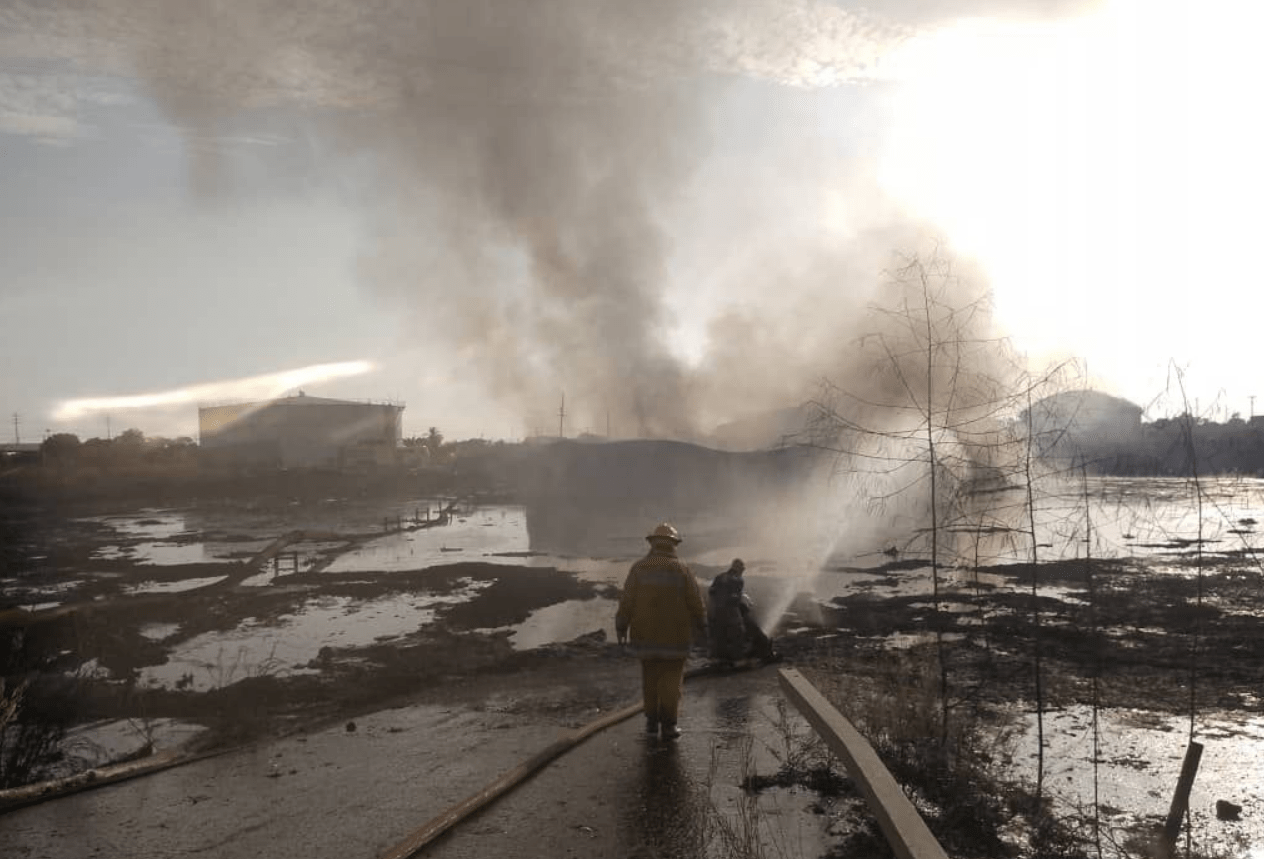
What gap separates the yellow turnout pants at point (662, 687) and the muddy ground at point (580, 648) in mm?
1319

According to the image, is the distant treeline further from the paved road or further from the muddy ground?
the paved road

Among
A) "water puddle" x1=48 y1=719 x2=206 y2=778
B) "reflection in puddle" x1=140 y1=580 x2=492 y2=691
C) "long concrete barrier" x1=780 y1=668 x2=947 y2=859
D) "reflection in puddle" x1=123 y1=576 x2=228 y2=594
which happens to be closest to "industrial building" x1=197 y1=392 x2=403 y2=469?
"reflection in puddle" x1=123 y1=576 x2=228 y2=594

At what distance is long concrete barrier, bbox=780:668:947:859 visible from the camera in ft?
12.1

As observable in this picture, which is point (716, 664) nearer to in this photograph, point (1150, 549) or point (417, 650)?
point (417, 650)

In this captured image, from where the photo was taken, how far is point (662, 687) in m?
6.93

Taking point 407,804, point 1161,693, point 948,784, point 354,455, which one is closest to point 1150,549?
point 1161,693

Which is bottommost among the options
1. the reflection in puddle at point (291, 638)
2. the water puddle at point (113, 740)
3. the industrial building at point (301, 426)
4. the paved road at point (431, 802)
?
the reflection in puddle at point (291, 638)

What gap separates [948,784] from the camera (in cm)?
567

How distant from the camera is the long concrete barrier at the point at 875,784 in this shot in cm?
370

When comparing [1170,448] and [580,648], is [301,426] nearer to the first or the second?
[580,648]

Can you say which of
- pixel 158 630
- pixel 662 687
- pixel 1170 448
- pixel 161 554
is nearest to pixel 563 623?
pixel 158 630

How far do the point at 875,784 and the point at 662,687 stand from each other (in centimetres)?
283

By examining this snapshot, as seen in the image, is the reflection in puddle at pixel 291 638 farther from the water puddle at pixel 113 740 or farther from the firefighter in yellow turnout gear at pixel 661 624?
the firefighter in yellow turnout gear at pixel 661 624

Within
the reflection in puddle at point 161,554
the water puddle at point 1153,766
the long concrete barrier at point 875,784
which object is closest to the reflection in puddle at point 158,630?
the reflection in puddle at point 161,554
